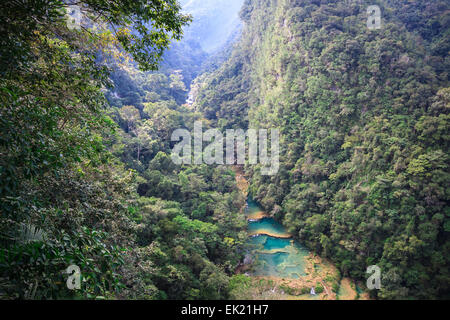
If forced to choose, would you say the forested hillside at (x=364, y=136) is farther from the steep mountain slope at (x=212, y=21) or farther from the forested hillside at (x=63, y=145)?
the steep mountain slope at (x=212, y=21)

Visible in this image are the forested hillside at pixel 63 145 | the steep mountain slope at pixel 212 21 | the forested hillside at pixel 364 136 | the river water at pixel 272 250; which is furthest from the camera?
the steep mountain slope at pixel 212 21

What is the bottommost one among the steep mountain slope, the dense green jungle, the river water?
the river water

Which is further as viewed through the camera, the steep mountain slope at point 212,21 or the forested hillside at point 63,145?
the steep mountain slope at point 212,21

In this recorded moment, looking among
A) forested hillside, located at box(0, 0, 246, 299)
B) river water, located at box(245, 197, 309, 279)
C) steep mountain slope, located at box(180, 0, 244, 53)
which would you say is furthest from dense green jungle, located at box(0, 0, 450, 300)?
steep mountain slope, located at box(180, 0, 244, 53)

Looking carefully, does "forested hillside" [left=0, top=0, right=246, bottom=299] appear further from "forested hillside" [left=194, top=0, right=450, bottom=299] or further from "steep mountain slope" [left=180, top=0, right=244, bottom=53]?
"steep mountain slope" [left=180, top=0, right=244, bottom=53]

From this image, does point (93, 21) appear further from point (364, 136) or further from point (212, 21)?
point (212, 21)

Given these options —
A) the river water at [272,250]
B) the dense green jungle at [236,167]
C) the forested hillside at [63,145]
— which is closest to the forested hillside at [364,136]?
the dense green jungle at [236,167]

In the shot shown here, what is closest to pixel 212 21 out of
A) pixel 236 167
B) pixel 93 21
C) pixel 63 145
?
pixel 236 167

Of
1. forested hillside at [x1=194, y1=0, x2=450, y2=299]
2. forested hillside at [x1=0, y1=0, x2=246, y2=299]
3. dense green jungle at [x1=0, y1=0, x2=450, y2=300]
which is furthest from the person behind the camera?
A: forested hillside at [x1=194, y1=0, x2=450, y2=299]

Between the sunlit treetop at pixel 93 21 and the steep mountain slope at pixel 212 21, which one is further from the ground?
the steep mountain slope at pixel 212 21
